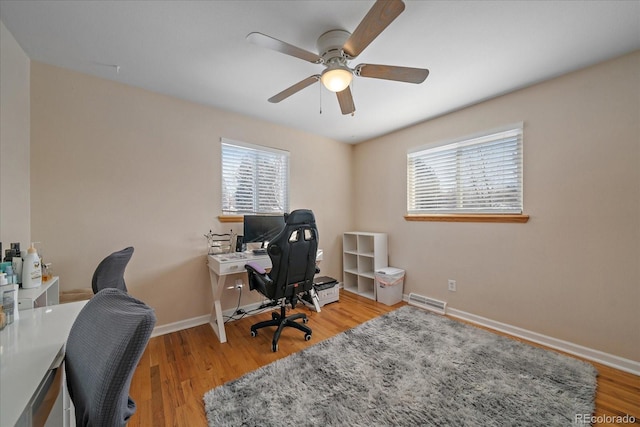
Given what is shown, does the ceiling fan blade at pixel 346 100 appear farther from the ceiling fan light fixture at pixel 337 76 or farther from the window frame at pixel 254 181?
the window frame at pixel 254 181

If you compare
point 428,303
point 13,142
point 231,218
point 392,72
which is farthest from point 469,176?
point 13,142

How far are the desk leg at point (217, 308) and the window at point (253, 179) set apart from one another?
0.79m

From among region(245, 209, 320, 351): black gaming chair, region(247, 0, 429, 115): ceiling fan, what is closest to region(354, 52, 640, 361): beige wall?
region(247, 0, 429, 115): ceiling fan

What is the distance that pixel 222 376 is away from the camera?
1.81 meters

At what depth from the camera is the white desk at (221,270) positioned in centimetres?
231

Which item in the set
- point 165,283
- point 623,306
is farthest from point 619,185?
point 165,283

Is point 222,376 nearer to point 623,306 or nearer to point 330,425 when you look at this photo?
point 330,425

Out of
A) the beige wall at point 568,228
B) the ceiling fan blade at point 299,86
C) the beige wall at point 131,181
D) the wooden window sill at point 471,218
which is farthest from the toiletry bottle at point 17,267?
the beige wall at point 568,228

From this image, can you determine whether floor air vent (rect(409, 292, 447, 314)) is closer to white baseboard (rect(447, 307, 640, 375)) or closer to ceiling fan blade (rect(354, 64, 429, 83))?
white baseboard (rect(447, 307, 640, 375))

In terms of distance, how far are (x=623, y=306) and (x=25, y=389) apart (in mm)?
3435

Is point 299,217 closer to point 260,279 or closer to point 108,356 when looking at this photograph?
point 260,279

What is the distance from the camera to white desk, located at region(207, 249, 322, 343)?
2.31 metres

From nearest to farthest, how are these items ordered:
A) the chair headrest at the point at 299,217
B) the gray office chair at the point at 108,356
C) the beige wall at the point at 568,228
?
the gray office chair at the point at 108,356
the beige wall at the point at 568,228
the chair headrest at the point at 299,217

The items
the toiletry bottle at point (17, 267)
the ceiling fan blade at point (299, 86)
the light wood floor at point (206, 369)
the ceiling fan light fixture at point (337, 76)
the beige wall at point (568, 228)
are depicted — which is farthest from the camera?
the beige wall at point (568, 228)
